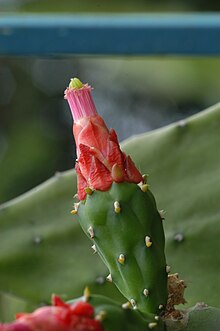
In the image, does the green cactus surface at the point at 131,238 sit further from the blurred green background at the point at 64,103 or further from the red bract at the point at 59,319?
the blurred green background at the point at 64,103

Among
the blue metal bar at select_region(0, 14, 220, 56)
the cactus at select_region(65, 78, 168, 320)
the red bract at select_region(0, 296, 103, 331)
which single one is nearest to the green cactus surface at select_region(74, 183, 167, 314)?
the cactus at select_region(65, 78, 168, 320)

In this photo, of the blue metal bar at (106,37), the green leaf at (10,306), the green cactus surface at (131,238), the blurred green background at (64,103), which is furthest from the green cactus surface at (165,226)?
the blurred green background at (64,103)

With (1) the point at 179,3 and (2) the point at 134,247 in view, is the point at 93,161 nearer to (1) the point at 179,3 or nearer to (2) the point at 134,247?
(2) the point at 134,247

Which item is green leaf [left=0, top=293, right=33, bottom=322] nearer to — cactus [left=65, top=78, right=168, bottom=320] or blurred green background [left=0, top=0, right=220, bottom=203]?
cactus [left=65, top=78, right=168, bottom=320]

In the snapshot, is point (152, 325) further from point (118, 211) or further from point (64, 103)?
point (64, 103)

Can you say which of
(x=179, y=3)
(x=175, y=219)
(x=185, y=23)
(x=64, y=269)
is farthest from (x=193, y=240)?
(x=179, y=3)

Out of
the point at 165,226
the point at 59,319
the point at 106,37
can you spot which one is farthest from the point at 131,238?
the point at 106,37
